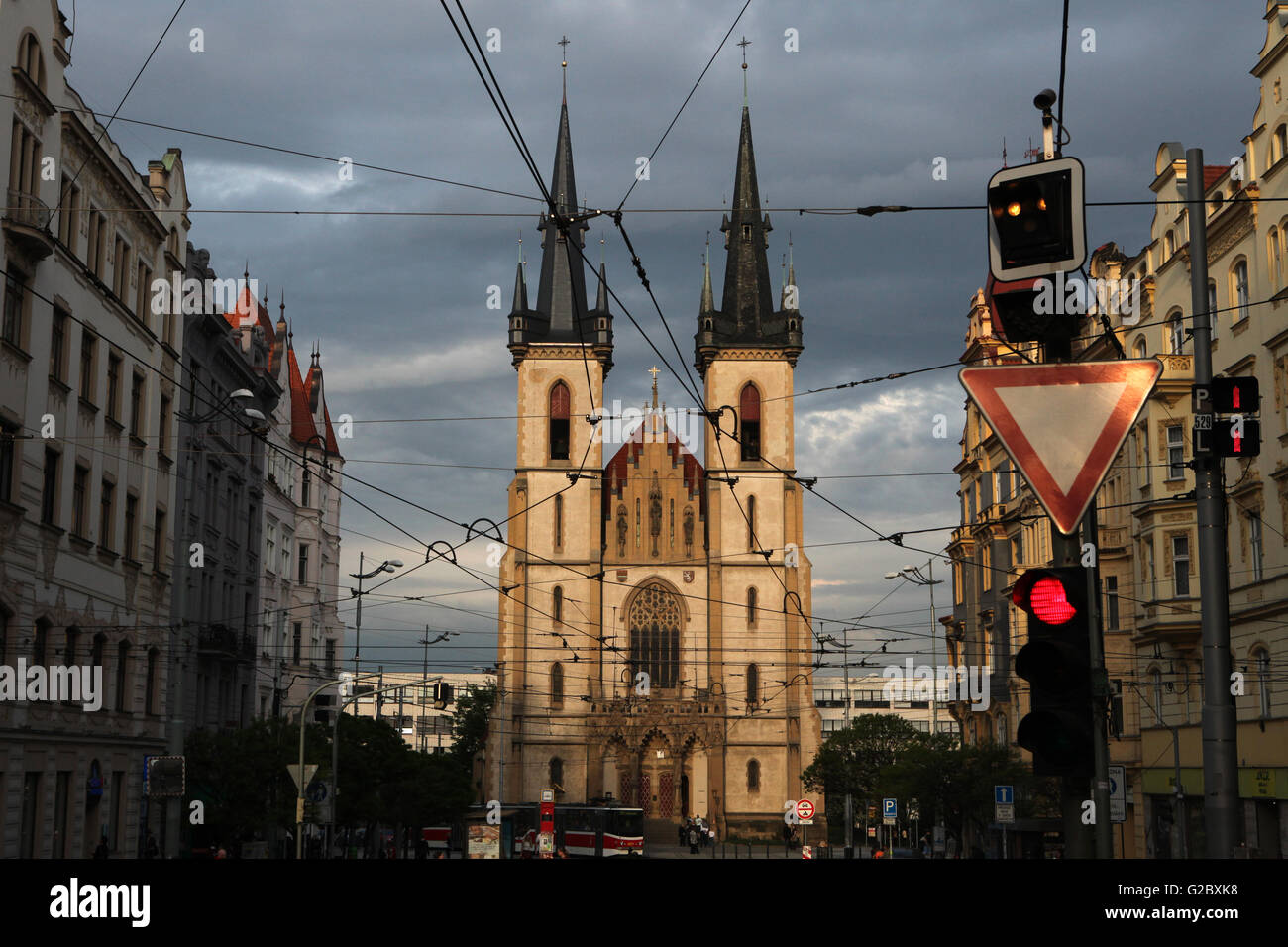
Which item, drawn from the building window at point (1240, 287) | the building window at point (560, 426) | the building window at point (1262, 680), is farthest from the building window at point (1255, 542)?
the building window at point (560, 426)

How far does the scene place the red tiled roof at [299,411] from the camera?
66325 mm

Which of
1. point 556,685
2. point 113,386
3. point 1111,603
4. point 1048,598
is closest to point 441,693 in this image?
point 113,386

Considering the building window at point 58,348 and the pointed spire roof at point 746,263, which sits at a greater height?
the pointed spire roof at point 746,263

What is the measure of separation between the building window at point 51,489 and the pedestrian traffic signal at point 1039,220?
24729 mm

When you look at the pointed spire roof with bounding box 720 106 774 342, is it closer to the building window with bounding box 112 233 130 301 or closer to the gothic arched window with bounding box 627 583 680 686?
the gothic arched window with bounding box 627 583 680 686

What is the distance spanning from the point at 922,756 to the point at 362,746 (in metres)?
17.9

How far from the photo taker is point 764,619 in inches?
3300

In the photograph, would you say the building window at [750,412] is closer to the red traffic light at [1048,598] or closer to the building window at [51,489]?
the building window at [51,489]

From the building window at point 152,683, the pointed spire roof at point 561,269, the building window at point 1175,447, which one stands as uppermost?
the pointed spire roof at point 561,269

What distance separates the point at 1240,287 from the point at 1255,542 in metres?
5.87

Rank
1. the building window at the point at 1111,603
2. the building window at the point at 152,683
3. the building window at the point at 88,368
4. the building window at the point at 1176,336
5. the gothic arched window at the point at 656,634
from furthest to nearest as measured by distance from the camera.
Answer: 1. the gothic arched window at the point at 656,634
2. the building window at the point at 1111,603
3. the building window at the point at 1176,336
4. the building window at the point at 152,683
5. the building window at the point at 88,368
